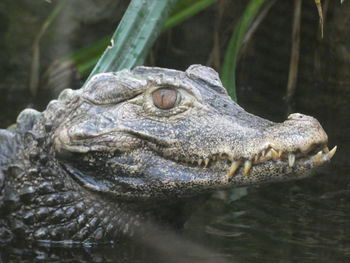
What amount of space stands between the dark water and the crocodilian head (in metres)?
0.37

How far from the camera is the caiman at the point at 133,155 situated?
151 inches

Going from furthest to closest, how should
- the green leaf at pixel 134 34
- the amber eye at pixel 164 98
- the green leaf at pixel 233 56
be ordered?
the green leaf at pixel 233 56 → the green leaf at pixel 134 34 → the amber eye at pixel 164 98

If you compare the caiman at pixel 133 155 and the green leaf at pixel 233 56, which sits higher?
the green leaf at pixel 233 56

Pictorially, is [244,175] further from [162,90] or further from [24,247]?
[24,247]

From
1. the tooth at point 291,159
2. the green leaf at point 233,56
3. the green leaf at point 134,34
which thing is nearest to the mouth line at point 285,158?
the tooth at point 291,159

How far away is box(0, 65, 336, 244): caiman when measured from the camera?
12.6 ft

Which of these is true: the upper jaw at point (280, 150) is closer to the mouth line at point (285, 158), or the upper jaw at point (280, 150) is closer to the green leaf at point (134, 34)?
the mouth line at point (285, 158)

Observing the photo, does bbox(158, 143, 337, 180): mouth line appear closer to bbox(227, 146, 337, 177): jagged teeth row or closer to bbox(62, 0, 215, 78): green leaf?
bbox(227, 146, 337, 177): jagged teeth row

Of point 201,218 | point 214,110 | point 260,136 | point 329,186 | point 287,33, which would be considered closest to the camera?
point 260,136

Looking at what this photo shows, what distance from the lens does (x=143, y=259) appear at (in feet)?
13.7

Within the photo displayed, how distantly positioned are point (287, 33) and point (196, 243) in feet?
12.4

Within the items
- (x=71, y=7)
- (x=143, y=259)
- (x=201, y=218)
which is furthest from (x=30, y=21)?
(x=143, y=259)

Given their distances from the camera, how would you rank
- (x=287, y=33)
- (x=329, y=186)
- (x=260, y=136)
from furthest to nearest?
(x=287, y=33), (x=329, y=186), (x=260, y=136)

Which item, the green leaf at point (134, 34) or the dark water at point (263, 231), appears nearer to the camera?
the dark water at point (263, 231)
